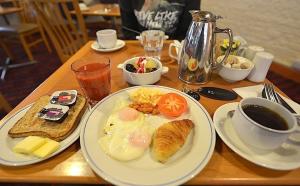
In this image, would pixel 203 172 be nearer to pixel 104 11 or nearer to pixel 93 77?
pixel 93 77

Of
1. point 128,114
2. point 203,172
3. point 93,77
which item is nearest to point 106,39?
point 93,77

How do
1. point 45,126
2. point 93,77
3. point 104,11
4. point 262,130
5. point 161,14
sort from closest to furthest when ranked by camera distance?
point 262,130 < point 45,126 < point 93,77 < point 161,14 < point 104,11

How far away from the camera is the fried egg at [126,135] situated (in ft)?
1.62

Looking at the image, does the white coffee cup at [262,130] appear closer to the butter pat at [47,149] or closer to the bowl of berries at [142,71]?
the bowl of berries at [142,71]

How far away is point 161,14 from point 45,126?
1.22 metres

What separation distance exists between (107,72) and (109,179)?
0.42 m

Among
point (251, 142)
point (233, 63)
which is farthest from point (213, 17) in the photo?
point (251, 142)

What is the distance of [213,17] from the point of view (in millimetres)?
726

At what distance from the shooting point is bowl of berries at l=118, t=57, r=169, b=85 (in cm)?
76

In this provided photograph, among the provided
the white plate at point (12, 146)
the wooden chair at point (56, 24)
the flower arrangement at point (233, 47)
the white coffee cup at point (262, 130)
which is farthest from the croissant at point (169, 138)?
the wooden chair at point (56, 24)

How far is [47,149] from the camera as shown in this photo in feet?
1.61

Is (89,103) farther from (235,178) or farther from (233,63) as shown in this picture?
(233,63)

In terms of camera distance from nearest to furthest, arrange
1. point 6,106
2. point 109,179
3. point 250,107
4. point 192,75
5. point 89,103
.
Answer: point 109,179 < point 250,107 < point 89,103 < point 192,75 < point 6,106

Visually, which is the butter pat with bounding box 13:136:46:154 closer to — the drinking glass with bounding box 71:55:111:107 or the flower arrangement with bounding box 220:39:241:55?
the drinking glass with bounding box 71:55:111:107
